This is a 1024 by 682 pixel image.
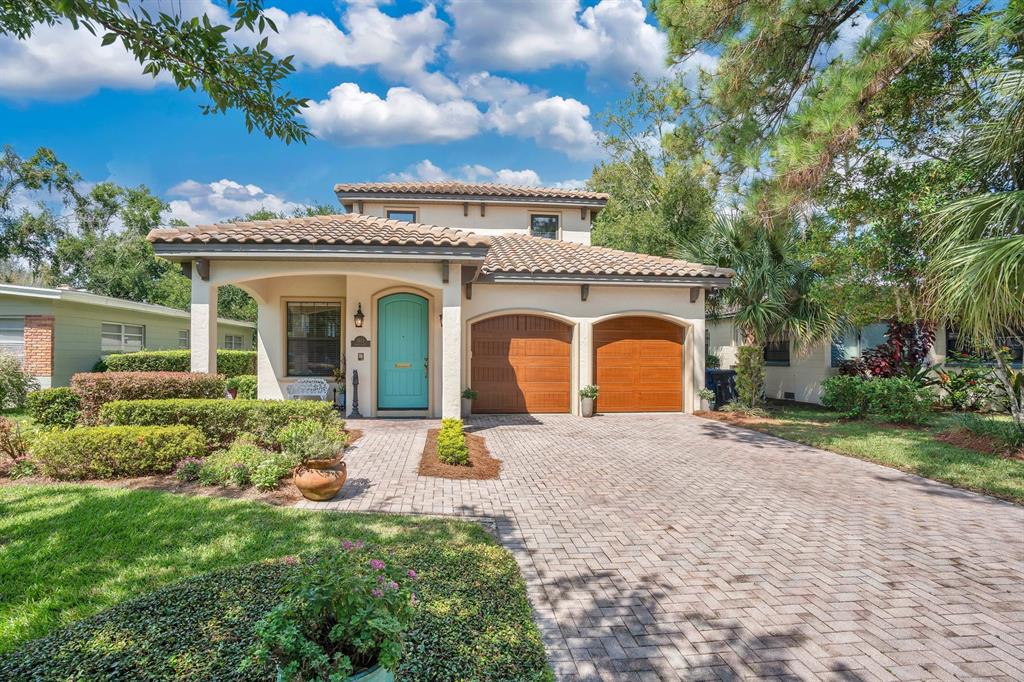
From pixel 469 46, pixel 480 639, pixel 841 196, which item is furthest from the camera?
pixel 841 196

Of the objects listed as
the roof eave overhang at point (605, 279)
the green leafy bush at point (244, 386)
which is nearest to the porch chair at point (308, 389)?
the green leafy bush at point (244, 386)

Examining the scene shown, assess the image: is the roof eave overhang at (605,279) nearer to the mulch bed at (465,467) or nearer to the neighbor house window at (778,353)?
the mulch bed at (465,467)

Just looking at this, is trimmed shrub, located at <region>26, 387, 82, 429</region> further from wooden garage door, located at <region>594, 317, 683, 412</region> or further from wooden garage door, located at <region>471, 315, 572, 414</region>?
wooden garage door, located at <region>594, 317, 683, 412</region>

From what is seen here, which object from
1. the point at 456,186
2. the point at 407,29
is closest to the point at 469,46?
the point at 407,29

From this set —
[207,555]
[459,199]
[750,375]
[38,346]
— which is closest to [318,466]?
[207,555]

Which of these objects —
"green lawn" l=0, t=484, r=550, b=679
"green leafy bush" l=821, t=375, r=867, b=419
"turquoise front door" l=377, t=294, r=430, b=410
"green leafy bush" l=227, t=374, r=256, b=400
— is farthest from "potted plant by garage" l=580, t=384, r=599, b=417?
"green leafy bush" l=227, t=374, r=256, b=400

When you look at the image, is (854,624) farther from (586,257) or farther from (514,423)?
(586,257)

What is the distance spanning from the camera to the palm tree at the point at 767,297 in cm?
1285

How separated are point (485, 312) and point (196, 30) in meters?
9.12

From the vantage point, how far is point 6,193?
1036 inches

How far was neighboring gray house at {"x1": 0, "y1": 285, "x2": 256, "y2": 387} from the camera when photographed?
13312mm

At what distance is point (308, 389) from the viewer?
37.8 feet

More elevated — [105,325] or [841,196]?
→ [841,196]

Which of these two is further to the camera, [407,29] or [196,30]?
[407,29]
